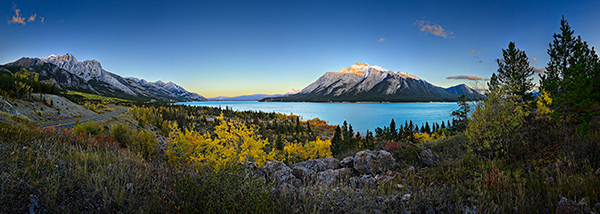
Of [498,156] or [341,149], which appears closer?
[498,156]

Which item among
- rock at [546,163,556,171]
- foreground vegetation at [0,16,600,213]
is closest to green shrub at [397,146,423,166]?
foreground vegetation at [0,16,600,213]

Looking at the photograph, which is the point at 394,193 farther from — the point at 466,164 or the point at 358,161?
the point at 466,164

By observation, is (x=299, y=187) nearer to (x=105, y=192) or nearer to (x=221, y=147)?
(x=105, y=192)

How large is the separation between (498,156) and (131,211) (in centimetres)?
1365

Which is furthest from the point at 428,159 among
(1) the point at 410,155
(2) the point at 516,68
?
(2) the point at 516,68

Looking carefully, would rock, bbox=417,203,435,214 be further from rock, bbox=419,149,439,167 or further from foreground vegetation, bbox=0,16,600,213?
rock, bbox=419,149,439,167

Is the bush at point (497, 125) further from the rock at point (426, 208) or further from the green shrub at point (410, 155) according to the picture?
the rock at point (426, 208)

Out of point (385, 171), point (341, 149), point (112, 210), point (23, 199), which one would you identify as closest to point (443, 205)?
point (385, 171)

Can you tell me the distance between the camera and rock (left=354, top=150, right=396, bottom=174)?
387 inches

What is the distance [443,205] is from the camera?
487 cm

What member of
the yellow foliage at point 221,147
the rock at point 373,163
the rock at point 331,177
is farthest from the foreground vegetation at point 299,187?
the yellow foliage at point 221,147

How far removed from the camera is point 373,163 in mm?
9953

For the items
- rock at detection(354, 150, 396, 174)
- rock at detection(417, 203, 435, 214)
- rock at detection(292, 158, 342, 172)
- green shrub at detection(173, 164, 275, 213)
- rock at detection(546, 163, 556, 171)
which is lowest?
rock at detection(292, 158, 342, 172)

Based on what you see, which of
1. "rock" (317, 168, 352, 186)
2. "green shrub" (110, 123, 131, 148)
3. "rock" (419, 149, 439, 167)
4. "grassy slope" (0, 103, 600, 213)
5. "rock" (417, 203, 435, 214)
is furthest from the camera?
"green shrub" (110, 123, 131, 148)
